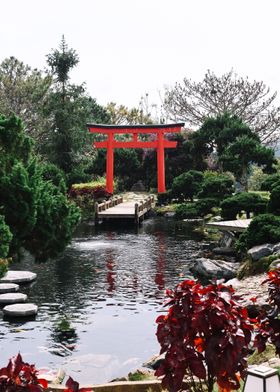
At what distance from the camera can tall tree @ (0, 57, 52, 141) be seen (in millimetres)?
51500

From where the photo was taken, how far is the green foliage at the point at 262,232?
1980cm

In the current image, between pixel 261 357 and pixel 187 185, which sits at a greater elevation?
pixel 187 185

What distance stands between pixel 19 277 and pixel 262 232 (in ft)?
29.1

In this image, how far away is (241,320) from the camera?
552 centimetres

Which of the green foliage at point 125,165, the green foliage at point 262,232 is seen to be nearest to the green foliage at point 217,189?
the green foliage at point 125,165

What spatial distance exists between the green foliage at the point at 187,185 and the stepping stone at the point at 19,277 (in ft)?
76.0

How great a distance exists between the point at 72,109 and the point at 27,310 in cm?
3407

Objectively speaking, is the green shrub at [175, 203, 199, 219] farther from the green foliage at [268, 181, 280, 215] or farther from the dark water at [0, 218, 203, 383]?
the green foliage at [268, 181, 280, 215]

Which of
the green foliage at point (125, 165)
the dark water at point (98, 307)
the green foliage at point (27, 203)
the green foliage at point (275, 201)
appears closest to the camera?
the dark water at point (98, 307)

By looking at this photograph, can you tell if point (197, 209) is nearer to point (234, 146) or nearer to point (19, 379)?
point (234, 146)

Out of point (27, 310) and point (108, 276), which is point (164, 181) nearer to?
point (108, 276)

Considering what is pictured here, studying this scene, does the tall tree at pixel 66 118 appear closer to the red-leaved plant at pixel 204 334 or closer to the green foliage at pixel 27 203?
the green foliage at pixel 27 203

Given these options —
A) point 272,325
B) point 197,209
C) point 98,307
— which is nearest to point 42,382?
point 272,325

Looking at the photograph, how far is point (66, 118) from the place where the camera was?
1811 inches
